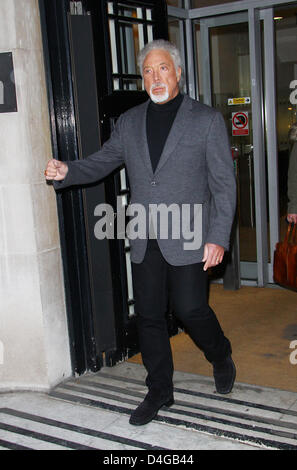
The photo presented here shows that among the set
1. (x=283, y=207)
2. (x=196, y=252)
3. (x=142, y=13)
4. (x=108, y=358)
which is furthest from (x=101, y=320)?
(x=283, y=207)

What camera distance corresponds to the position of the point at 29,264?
11.1ft

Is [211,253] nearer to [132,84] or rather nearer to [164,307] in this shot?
[164,307]

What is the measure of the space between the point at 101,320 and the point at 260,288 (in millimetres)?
→ 2392

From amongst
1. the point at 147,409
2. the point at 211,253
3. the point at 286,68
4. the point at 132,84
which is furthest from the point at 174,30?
the point at 147,409

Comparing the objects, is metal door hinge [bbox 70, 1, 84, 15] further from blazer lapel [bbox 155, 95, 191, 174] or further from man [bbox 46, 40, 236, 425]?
blazer lapel [bbox 155, 95, 191, 174]

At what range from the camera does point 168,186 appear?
9.52 feet

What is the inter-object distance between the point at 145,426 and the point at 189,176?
4.28ft

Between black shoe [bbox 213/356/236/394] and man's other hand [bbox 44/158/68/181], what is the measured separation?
136cm

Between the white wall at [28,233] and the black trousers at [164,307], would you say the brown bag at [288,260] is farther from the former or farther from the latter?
the white wall at [28,233]

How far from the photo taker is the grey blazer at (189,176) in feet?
9.41

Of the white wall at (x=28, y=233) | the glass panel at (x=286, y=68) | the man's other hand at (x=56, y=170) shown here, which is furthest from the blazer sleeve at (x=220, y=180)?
the glass panel at (x=286, y=68)

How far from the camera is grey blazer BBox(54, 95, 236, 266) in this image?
9.41ft

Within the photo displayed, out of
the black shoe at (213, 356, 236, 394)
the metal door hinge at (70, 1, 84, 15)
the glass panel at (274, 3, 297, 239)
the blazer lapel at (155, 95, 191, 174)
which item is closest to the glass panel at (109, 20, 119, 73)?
the metal door hinge at (70, 1, 84, 15)
